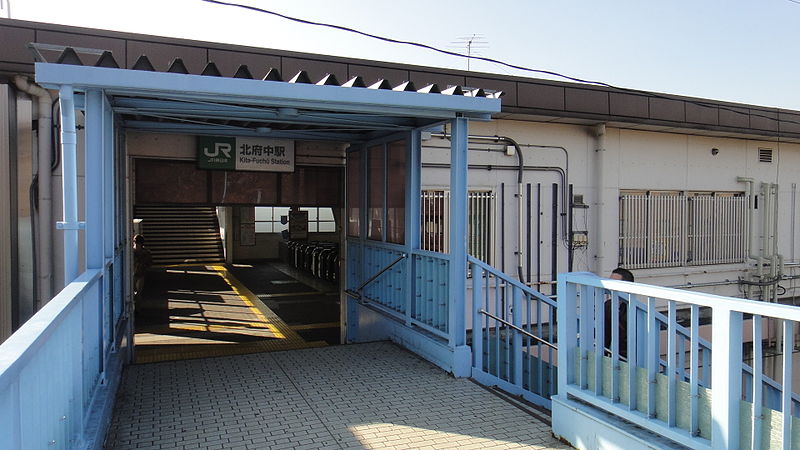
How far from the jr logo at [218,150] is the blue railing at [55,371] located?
136 inches

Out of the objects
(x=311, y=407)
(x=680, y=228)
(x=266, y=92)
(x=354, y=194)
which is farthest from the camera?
(x=680, y=228)

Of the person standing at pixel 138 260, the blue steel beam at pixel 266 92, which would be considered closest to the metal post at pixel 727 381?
the blue steel beam at pixel 266 92

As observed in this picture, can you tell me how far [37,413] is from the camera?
234 centimetres

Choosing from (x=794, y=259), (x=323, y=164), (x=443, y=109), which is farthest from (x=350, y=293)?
(x=794, y=259)

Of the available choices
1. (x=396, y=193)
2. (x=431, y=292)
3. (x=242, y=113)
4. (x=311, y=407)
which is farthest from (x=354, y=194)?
(x=311, y=407)

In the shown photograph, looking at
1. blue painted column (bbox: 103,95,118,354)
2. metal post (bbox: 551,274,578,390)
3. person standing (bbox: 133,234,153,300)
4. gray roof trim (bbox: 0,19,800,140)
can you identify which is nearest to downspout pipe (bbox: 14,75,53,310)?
gray roof trim (bbox: 0,19,800,140)

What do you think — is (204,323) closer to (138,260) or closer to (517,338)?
(138,260)

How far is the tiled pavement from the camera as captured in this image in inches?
167

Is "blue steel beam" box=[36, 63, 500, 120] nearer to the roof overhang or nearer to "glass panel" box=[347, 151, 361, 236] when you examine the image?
the roof overhang

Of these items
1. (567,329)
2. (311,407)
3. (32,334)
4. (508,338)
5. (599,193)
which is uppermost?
(599,193)

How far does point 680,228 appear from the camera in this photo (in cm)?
1004

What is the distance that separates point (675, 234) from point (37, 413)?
963 cm

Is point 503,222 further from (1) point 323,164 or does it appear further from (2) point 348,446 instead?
(2) point 348,446

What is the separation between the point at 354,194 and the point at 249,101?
3.27m
